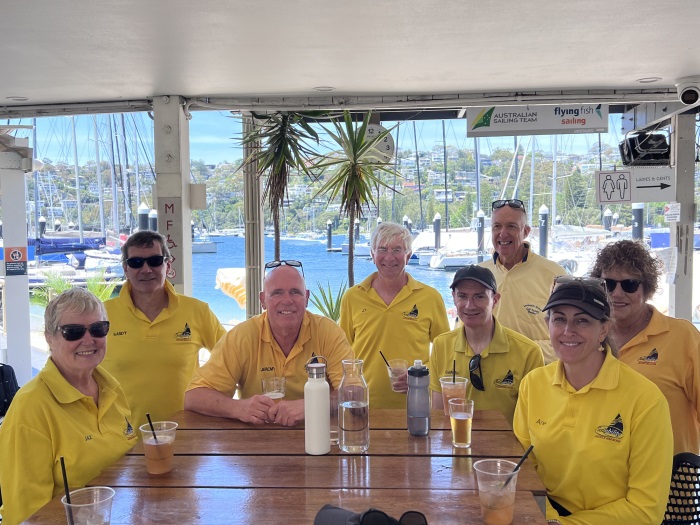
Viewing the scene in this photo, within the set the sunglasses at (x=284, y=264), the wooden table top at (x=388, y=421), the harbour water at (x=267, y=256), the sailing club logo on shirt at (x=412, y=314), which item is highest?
the sunglasses at (x=284, y=264)

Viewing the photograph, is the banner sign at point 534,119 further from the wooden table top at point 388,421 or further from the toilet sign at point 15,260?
the toilet sign at point 15,260

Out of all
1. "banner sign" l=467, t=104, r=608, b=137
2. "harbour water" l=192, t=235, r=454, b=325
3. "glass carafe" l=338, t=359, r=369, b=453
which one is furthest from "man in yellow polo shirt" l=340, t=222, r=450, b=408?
"harbour water" l=192, t=235, r=454, b=325

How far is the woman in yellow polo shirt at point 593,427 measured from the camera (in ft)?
6.66

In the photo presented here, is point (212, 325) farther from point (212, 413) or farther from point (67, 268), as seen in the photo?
point (67, 268)

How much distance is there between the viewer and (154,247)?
335 cm

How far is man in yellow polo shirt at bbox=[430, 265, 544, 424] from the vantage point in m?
2.81

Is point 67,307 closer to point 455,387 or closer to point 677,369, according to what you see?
point 455,387

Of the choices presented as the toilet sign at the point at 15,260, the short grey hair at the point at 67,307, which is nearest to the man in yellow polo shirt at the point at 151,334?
the short grey hair at the point at 67,307

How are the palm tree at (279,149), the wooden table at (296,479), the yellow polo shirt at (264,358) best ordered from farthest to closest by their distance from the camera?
the palm tree at (279,149) < the yellow polo shirt at (264,358) < the wooden table at (296,479)

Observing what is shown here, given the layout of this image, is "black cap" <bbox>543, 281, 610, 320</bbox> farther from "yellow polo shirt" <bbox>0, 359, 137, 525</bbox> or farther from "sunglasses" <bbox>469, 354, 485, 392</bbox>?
"yellow polo shirt" <bbox>0, 359, 137, 525</bbox>

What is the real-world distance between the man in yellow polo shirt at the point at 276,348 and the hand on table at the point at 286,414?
196 millimetres

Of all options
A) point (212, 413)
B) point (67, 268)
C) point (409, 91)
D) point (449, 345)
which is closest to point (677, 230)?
point (409, 91)

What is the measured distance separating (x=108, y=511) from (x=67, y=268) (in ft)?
93.6

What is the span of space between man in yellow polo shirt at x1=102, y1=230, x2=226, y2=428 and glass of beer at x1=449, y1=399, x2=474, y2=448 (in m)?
1.59
